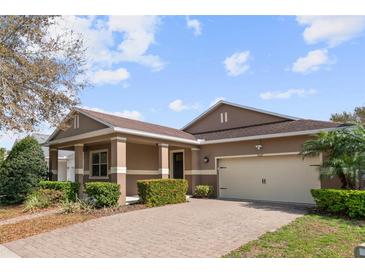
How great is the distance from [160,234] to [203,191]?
26.1 ft

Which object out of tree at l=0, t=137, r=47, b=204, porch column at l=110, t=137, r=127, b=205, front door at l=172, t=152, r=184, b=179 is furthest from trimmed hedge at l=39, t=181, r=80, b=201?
front door at l=172, t=152, r=184, b=179

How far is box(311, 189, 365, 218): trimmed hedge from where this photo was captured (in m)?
10.0

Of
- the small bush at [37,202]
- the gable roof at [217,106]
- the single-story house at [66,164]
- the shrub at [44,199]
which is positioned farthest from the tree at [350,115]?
the small bush at [37,202]

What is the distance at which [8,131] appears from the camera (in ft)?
41.5

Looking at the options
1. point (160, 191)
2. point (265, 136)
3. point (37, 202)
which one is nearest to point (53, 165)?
point (37, 202)

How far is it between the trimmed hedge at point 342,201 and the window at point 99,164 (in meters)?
11.5

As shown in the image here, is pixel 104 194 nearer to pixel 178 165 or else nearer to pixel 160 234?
pixel 160 234

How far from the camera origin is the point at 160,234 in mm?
8227

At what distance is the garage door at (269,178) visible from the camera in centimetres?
1357

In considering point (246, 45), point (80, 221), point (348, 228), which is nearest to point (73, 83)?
point (80, 221)

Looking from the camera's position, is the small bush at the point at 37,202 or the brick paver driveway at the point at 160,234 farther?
the small bush at the point at 37,202

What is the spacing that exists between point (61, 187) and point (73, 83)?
16.2ft

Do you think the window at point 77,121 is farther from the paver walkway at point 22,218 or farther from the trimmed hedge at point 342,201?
the trimmed hedge at point 342,201
